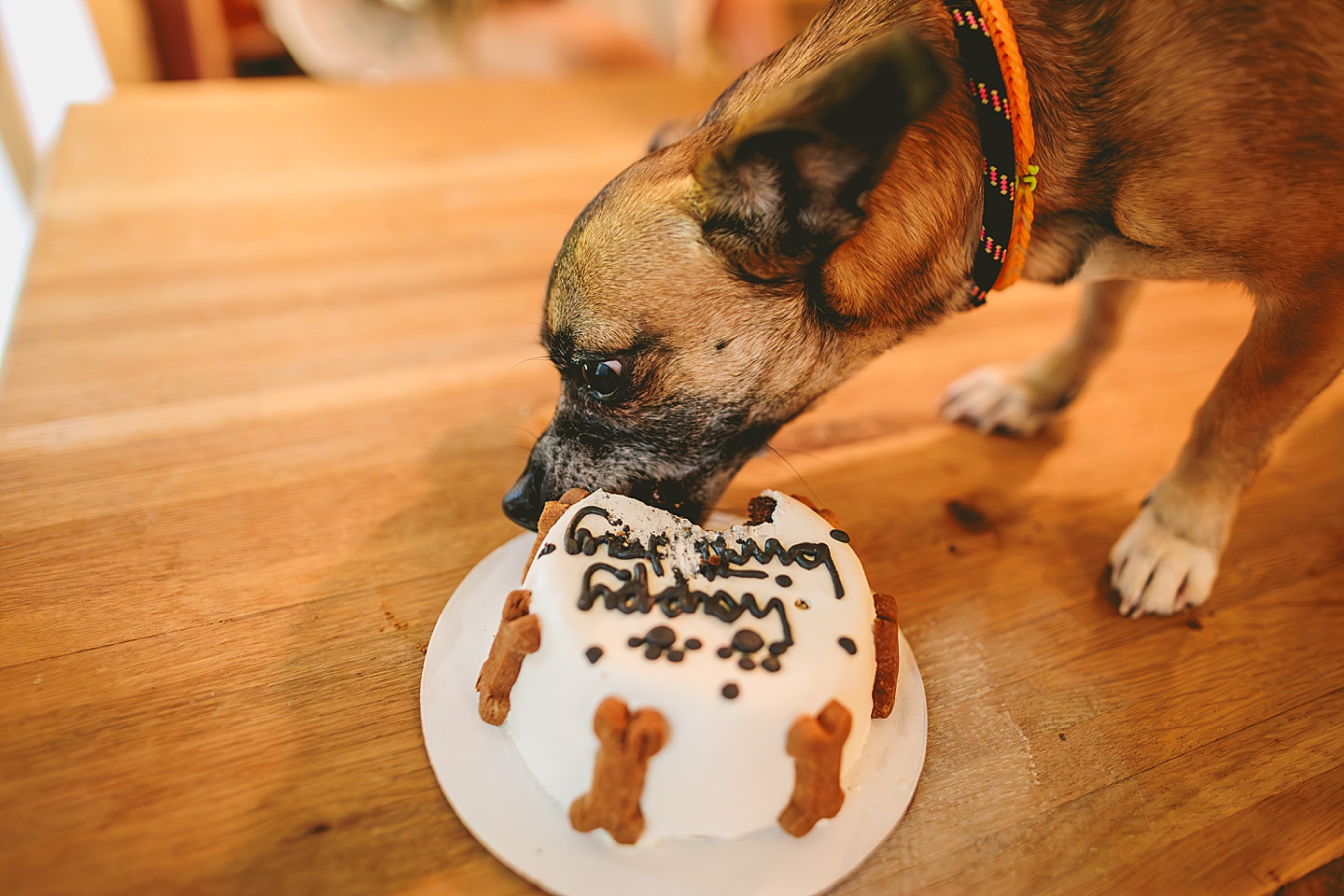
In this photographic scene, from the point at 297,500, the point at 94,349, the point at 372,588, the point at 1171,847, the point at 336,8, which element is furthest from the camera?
the point at 336,8

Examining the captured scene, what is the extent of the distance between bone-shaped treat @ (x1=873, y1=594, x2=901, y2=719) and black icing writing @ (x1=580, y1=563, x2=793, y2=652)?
6.6 inches

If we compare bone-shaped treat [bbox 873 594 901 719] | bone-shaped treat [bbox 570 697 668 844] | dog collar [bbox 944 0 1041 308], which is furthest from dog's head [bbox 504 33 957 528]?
bone-shaped treat [bbox 570 697 668 844]

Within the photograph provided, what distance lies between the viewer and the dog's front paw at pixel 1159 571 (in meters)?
1.38

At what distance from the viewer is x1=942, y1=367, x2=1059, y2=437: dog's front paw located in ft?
5.71

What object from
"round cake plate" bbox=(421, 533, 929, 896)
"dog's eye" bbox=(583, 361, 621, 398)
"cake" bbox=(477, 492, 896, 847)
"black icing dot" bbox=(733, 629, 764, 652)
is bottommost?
"round cake plate" bbox=(421, 533, 929, 896)

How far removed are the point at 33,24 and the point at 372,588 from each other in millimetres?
3016

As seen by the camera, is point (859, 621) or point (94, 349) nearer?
point (859, 621)

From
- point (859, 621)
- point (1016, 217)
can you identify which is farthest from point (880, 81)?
point (859, 621)

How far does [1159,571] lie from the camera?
139 centimetres

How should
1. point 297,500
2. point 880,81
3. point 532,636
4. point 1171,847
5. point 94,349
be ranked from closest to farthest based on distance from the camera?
point 880,81, point 532,636, point 1171,847, point 297,500, point 94,349

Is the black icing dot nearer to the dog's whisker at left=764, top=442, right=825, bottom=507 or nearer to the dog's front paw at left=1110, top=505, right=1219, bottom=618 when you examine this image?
the dog's whisker at left=764, top=442, right=825, bottom=507

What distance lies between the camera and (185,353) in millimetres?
1744

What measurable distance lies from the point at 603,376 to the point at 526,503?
0.25 metres

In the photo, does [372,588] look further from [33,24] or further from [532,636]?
[33,24]
